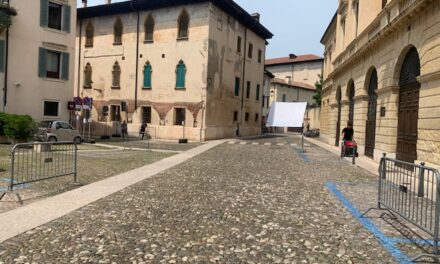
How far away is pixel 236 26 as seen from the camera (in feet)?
112

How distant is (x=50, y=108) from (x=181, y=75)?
34.3 feet

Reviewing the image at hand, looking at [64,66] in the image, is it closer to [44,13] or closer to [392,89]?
[44,13]

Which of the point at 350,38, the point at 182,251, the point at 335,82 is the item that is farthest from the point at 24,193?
the point at 335,82

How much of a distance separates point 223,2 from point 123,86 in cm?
1121

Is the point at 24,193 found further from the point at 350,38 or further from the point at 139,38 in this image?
the point at 139,38

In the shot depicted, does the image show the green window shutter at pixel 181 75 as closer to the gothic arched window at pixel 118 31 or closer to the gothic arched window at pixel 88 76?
the gothic arched window at pixel 118 31

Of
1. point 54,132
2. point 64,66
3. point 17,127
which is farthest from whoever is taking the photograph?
point 64,66

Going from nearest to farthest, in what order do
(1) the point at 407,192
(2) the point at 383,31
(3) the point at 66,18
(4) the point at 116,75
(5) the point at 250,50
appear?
(1) the point at 407,192 < (2) the point at 383,31 < (3) the point at 66,18 < (4) the point at 116,75 < (5) the point at 250,50

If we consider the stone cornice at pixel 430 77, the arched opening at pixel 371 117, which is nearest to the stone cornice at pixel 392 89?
the arched opening at pixel 371 117

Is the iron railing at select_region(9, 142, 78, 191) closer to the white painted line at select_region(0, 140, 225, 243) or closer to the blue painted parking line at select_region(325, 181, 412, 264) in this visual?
the white painted line at select_region(0, 140, 225, 243)

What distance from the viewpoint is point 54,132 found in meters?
20.2

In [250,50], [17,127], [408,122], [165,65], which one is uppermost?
[250,50]

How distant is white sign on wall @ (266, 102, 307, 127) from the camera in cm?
1942

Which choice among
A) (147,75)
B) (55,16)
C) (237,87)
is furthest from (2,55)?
(237,87)
